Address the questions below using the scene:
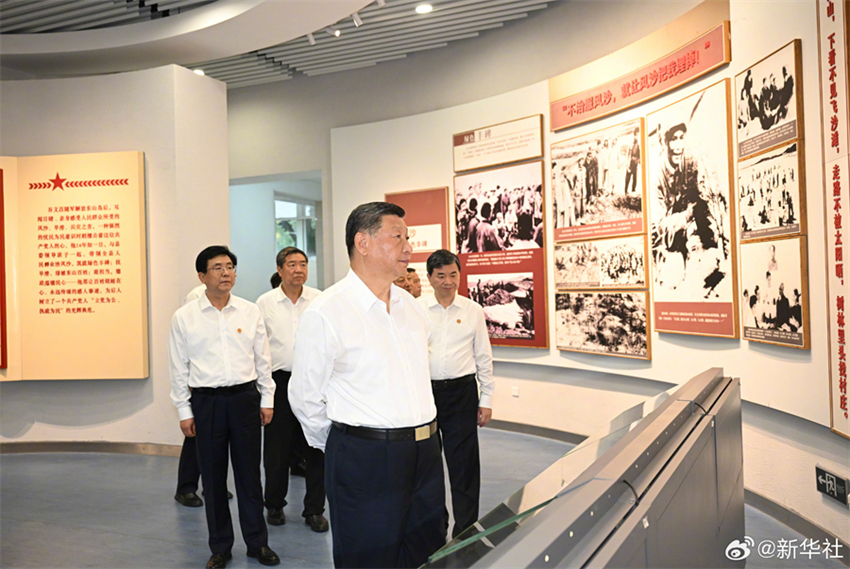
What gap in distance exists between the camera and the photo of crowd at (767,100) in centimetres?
356

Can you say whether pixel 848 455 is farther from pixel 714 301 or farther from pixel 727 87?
pixel 727 87

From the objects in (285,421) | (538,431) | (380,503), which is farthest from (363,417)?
(538,431)

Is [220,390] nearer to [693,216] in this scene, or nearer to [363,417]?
[363,417]

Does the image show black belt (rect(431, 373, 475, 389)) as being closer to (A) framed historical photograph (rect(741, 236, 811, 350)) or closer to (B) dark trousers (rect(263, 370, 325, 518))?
(B) dark trousers (rect(263, 370, 325, 518))

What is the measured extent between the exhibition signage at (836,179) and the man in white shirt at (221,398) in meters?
3.20

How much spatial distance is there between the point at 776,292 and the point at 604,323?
1948 millimetres

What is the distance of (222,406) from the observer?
140 inches

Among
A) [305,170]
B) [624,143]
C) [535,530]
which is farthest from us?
[305,170]

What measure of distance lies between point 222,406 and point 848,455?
3464 millimetres

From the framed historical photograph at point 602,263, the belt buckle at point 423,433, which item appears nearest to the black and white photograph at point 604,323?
the framed historical photograph at point 602,263

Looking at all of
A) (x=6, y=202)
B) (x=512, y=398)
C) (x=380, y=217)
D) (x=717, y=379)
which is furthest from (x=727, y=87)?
(x=6, y=202)

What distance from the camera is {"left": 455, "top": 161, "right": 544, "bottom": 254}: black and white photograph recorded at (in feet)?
21.1

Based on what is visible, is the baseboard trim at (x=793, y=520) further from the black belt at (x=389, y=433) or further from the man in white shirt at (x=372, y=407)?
the black belt at (x=389, y=433)

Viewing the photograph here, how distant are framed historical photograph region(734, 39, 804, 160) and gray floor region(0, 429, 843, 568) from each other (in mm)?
2434
